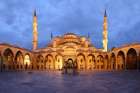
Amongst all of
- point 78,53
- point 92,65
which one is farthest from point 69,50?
point 92,65

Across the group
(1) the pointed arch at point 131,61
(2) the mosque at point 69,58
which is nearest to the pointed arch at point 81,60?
(2) the mosque at point 69,58

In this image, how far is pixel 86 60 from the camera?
2440 inches

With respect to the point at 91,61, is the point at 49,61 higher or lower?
higher

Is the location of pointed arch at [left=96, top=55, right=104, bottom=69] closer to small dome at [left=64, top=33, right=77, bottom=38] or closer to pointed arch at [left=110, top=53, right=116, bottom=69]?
pointed arch at [left=110, top=53, right=116, bottom=69]

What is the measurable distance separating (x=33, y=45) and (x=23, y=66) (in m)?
8.68

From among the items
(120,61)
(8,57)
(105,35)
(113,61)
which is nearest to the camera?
(8,57)

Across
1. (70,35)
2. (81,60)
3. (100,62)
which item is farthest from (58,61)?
(70,35)

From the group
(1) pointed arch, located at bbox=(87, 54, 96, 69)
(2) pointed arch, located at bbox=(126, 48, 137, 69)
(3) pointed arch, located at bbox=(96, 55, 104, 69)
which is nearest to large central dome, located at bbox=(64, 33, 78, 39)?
(1) pointed arch, located at bbox=(87, 54, 96, 69)

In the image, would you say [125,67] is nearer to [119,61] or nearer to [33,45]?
[119,61]

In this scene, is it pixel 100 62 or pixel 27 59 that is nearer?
pixel 27 59

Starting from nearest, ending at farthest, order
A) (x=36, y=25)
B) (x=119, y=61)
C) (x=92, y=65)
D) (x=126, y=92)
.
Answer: (x=126, y=92) < (x=119, y=61) < (x=92, y=65) < (x=36, y=25)

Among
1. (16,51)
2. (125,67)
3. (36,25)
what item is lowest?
(125,67)

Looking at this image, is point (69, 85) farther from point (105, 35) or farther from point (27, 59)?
point (105, 35)

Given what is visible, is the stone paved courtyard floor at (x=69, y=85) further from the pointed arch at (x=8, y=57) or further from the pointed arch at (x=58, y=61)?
the pointed arch at (x=58, y=61)
